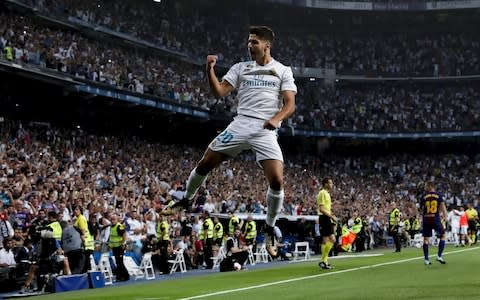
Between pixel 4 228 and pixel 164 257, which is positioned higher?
pixel 4 228

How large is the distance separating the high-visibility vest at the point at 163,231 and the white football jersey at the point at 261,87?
15.6 m

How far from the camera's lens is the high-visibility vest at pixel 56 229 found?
63.1 ft

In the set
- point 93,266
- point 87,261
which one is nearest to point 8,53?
point 93,266

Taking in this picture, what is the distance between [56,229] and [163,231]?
18.1ft

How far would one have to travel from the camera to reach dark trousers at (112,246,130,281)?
70.6 feet

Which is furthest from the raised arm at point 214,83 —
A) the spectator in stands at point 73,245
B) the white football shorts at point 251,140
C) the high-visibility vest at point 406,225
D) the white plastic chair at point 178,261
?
the high-visibility vest at point 406,225

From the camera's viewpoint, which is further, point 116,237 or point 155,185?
point 155,185

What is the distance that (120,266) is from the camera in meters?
21.9

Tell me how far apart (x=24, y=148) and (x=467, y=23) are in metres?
46.4

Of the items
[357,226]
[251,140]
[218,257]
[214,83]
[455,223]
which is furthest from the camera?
[455,223]

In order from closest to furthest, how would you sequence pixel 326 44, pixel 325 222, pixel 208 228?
pixel 325 222 → pixel 208 228 → pixel 326 44

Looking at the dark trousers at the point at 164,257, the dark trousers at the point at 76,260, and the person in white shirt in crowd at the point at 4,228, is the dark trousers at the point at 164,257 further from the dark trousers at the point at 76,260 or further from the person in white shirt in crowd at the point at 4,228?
the person in white shirt in crowd at the point at 4,228

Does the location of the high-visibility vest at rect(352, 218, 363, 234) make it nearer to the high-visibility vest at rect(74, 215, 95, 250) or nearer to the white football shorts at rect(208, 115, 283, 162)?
the high-visibility vest at rect(74, 215, 95, 250)

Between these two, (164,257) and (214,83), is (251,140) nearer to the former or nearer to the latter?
Answer: (214,83)
